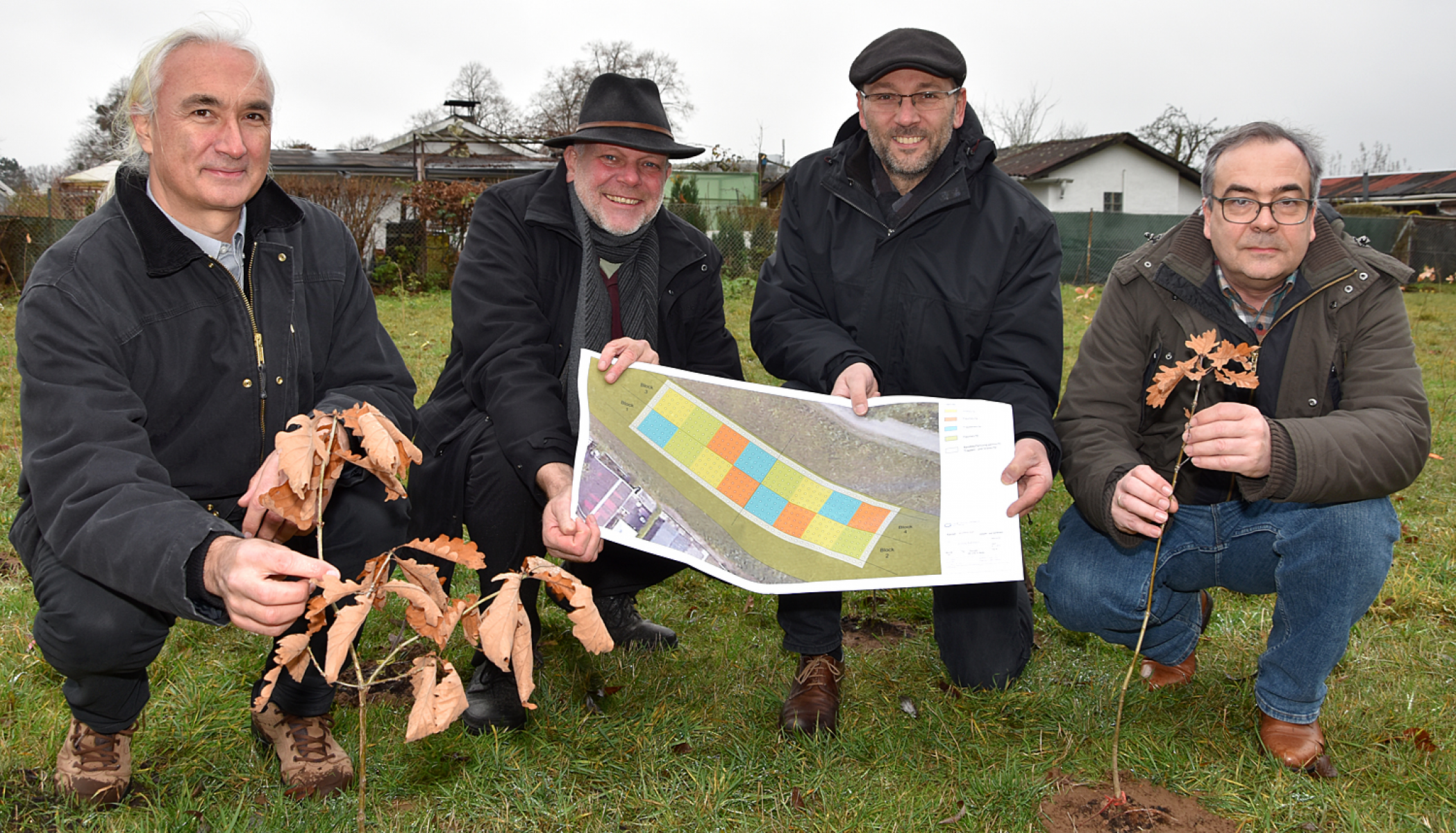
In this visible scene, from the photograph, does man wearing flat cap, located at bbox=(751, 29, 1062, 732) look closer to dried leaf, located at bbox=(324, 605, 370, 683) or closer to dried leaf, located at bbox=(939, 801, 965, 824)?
dried leaf, located at bbox=(939, 801, 965, 824)

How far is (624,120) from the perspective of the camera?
3.19m

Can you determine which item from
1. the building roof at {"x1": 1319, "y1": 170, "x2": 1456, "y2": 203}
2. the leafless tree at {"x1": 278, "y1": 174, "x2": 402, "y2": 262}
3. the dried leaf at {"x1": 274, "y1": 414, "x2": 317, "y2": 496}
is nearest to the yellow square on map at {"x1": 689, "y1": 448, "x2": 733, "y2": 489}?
the dried leaf at {"x1": 274, "y1": 414, "x2": 317, "y2": 496}

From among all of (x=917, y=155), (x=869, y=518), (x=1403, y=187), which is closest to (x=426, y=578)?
(x=869, y=518)

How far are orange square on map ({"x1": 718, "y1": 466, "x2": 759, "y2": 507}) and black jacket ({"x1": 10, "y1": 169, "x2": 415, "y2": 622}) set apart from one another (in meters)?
0.95

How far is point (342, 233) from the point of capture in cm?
295

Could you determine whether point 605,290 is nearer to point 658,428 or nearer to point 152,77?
point 658,428

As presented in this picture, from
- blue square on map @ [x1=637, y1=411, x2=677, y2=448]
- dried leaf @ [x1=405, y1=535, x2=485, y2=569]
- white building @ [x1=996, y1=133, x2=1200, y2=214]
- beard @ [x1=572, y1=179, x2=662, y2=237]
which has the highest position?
white building @ [x1=996, y1=133, x2=1200, y2=214]

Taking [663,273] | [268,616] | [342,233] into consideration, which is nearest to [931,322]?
[663,273]

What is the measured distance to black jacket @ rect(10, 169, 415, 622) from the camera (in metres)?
2.02

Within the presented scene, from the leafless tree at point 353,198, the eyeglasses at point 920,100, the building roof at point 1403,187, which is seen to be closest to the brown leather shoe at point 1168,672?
the eyeglasses at point 920,100

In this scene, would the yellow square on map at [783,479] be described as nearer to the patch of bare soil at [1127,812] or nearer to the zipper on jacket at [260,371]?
the patch of bare soil at [1127,812]

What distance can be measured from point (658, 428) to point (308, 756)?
1262 mm

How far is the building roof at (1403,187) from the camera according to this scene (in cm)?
4156

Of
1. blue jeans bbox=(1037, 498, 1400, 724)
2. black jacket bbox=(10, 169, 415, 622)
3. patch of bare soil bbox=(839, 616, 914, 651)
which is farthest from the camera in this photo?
patch of bare soil bbox=(839, 616, 914, 651)
